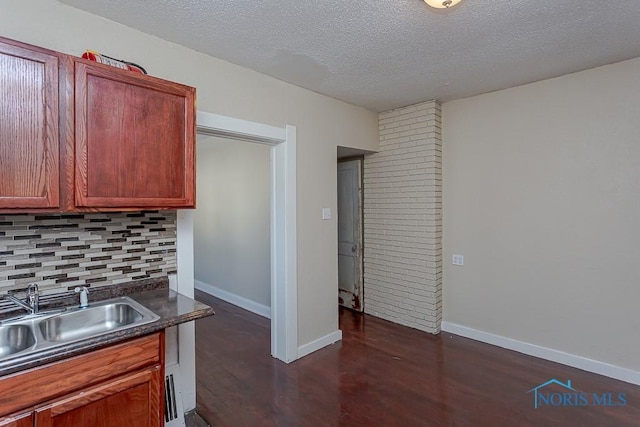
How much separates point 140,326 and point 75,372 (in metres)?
0.28


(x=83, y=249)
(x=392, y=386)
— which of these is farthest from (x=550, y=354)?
(x=83, y=249)

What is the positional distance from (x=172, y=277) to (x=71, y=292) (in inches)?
22.4

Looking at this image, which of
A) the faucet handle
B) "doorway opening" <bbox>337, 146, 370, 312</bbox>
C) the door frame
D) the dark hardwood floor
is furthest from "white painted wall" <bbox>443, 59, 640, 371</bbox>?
the faucet handle

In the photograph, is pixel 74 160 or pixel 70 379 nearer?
pixel 70 379

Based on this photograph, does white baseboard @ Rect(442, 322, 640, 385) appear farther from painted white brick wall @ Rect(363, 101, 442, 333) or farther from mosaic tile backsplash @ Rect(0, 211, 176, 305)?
mosaic tile backsplash @ Rect(0, 211, 176, 305)

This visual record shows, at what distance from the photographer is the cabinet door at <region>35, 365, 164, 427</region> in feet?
4.33

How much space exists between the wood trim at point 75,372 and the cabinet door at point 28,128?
68 cm

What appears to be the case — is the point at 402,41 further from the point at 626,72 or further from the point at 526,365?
the point at 526,365

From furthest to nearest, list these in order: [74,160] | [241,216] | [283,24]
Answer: [241,216], [283,24], [74,160]

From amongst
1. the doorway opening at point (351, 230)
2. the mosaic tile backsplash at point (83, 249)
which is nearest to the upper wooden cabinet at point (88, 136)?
the mosaic tile backsplash at point (83, 249)

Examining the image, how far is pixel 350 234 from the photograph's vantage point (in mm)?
4516

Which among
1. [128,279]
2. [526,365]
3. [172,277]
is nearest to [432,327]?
[526,365]

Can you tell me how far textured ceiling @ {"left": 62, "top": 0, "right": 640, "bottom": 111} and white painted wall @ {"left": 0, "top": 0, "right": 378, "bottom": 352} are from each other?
0.32ft

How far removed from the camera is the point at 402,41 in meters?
2.23
